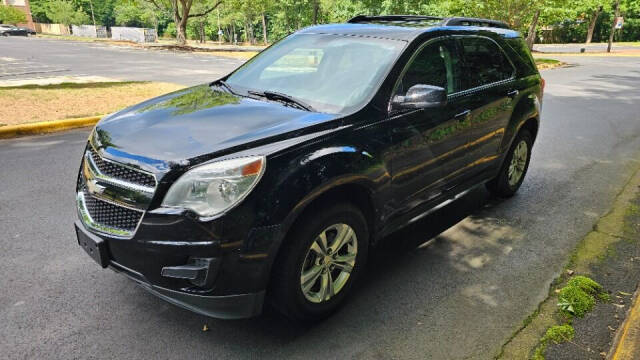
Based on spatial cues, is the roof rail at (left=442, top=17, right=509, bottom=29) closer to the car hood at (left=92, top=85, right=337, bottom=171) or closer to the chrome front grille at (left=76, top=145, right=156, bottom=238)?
the car hood at (left=92, top=85, right=337, bottom=171)

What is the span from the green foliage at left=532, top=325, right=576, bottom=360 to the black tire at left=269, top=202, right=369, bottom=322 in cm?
126

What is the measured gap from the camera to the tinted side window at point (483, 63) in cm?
419

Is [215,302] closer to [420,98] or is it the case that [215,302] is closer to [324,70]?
[420,98]

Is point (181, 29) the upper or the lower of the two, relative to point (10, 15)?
lower

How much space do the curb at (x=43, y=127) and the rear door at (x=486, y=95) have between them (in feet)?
22.5

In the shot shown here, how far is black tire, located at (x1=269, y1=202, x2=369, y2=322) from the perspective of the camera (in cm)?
269

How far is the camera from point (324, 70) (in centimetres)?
370

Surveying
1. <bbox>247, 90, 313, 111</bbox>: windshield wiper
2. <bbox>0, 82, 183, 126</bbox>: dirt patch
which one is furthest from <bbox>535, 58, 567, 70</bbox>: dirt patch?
<bbox>247, 90, 313, 111</bbox>: windshield wiper

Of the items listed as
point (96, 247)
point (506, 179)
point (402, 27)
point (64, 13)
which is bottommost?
point (506, 179)

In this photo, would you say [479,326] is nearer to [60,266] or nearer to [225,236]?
[225,236]

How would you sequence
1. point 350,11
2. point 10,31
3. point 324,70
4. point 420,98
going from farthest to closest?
point 10,31 < point 350,11 < point 324,70 < point 420,98

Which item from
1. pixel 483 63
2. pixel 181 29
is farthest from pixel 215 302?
pixel 181 29

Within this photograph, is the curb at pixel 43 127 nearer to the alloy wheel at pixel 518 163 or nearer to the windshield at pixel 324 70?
the windshield at pixel 324 70

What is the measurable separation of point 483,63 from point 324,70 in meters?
1.62
